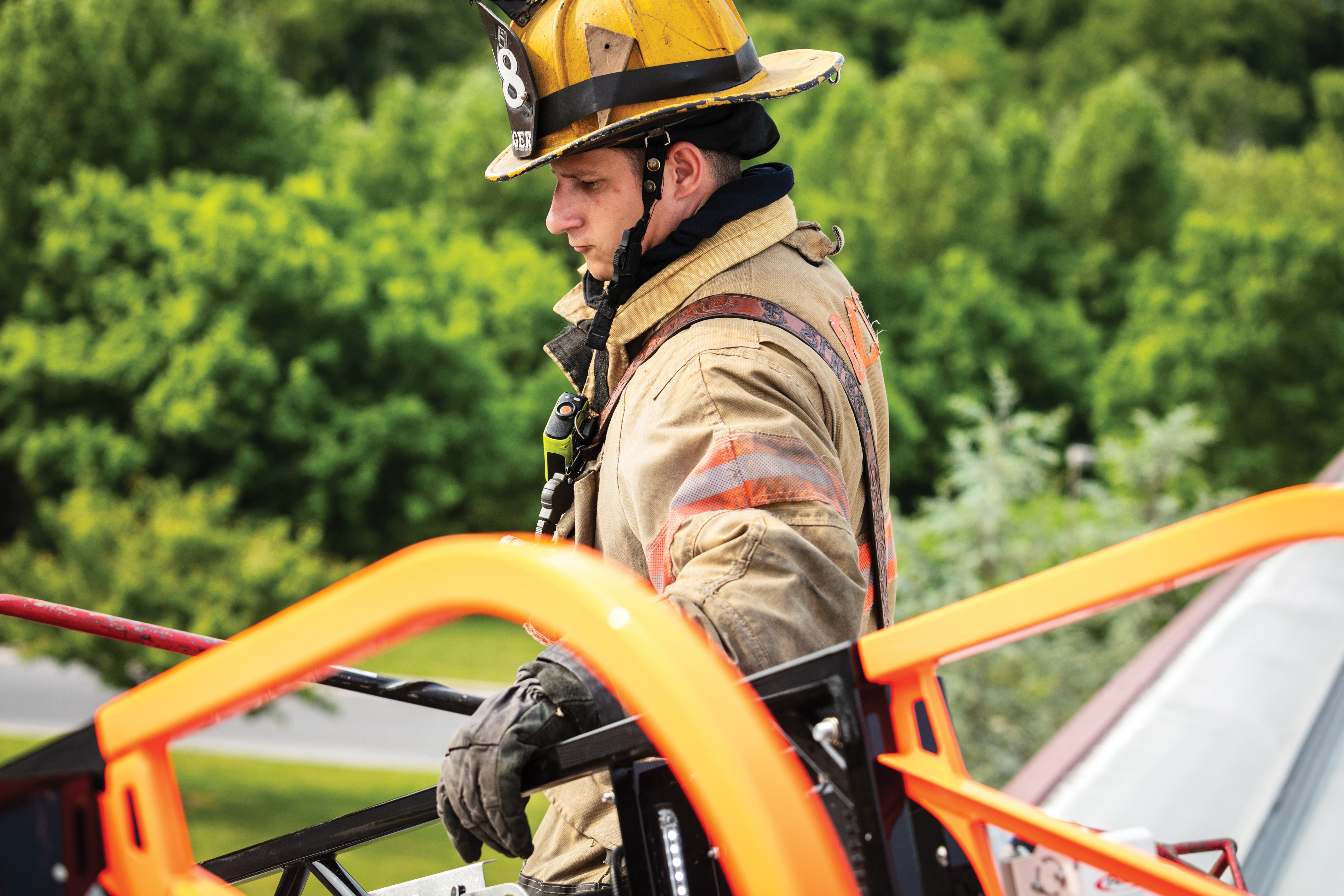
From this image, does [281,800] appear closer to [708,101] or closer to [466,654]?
[466,654]

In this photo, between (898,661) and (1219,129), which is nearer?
(898,661)

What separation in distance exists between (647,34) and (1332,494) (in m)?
1.32

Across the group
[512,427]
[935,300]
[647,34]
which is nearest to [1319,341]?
[935,300]

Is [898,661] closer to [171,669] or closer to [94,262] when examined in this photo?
[171,669]

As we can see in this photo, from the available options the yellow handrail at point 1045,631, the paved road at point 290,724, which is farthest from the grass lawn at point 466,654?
the yellow handrail at point 1045,631

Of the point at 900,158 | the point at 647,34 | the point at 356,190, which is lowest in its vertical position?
the point at 647,34

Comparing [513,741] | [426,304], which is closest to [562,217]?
[513,741]

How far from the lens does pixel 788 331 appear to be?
181 cm

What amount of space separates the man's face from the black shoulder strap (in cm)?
21

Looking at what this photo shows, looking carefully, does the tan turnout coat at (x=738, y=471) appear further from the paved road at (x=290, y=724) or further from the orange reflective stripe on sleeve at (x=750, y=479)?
the paved road at (x=290, y=724)

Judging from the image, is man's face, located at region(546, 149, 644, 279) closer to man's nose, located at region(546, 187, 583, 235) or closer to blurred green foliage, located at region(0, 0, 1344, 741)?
man's nose, located at region(546, 187, 583, 235)

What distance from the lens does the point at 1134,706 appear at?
589cm

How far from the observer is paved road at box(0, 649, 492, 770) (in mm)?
16719

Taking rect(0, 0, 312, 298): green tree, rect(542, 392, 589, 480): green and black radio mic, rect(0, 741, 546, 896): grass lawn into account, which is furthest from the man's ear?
rect(0, 0, 312, 298): green tree
